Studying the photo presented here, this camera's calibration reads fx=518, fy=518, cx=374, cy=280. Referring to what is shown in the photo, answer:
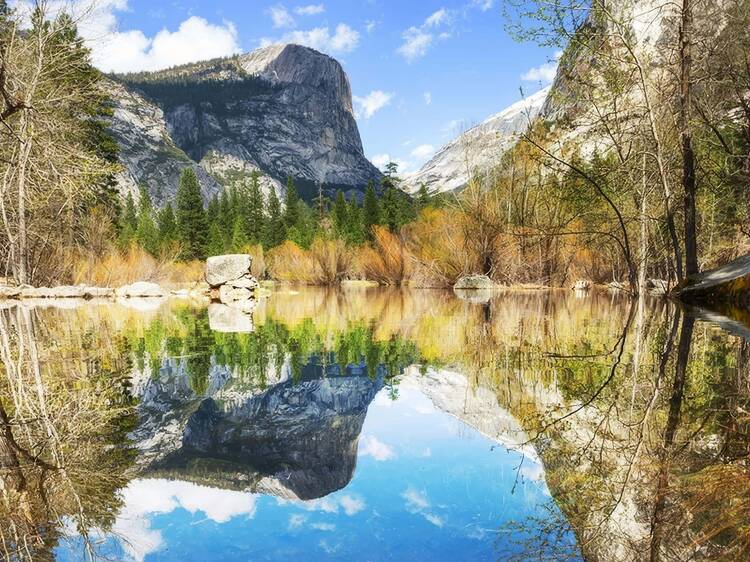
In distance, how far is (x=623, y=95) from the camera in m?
7.50

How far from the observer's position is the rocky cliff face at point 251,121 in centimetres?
11906

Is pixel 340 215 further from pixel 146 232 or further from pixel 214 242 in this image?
pixel 146 232

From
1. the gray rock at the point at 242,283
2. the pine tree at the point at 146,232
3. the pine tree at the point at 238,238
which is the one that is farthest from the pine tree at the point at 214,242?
the gray rock at the point at 242,283

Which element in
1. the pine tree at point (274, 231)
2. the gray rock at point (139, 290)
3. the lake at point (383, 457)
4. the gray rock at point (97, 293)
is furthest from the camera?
the pine tree at point (274, 231)

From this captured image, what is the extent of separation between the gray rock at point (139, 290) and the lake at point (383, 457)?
14758 millimetres

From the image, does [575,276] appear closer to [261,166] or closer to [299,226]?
[299,226]

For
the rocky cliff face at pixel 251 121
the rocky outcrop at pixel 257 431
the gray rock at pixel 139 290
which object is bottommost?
the rocky outcrop at pixel 257 431

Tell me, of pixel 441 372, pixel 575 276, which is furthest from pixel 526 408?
pixel 575 276

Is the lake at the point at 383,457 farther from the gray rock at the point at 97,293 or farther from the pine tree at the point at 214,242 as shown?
the pine tree at the point at 214,242

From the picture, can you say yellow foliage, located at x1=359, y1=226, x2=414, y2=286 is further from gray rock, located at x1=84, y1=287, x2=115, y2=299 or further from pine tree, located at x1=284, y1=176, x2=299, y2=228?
pine tree, located at x1=284, y1=176, x2=299, y2=228

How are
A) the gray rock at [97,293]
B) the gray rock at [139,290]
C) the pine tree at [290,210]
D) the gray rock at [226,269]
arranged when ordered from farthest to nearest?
the pine tree at [290,210], the gray rock at [226,269], the gray rock at [139,290], the gray rock at [97,293]

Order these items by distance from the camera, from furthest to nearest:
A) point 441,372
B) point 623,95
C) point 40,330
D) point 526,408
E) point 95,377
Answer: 1. point 623,95
2. point 40,330
3. point 441,372
4. point 95,377
5. point 526,408

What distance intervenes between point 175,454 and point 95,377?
175 cm

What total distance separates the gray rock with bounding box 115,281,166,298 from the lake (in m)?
14.8
